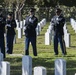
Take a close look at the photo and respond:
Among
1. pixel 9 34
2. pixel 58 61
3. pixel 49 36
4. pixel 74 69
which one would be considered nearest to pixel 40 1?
pixel 49 36

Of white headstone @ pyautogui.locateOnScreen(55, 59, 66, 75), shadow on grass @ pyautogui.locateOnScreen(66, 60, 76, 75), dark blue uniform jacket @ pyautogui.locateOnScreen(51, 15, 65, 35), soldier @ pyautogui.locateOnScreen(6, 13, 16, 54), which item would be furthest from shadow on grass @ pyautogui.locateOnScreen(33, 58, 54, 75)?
white headstone @ pyautogui.locateOnScreen(55, 59, 66, 75)

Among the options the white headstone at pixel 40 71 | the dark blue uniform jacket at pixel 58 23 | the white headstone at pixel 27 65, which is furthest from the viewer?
the dark blue uniform jacket at pixel 58 23

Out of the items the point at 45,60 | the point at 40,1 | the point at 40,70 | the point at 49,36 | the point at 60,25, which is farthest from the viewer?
the point at 40,1

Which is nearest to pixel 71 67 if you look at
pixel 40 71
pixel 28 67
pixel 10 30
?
pixel 10 30

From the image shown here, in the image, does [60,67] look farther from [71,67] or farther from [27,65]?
[71,67]

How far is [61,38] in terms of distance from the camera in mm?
16500

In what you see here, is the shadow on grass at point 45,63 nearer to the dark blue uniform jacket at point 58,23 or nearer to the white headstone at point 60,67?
the dark blue uniform jacket at point 58,23

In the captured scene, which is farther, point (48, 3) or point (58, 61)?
point (48, 3)

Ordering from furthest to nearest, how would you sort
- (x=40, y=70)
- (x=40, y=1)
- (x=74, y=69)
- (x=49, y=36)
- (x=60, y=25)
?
1. (x=40, y=1)
2. (x=49, y=36)
3. (x=60, y=25)
4. (x=74, y=69)
5. (x=40, y=70)

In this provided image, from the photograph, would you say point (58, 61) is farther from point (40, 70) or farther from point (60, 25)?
point (60, 25)

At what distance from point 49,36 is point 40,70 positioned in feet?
49.9

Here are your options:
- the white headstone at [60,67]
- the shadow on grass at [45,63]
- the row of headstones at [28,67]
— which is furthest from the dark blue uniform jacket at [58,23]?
the white headstone at [60,67]

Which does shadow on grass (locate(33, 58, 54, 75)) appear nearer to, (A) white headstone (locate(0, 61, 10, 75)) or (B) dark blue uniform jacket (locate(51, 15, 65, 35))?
(B) dark blue uniform jacket (locate(51, 15, 65, 35))

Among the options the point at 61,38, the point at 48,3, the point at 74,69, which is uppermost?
the point at 48,3
